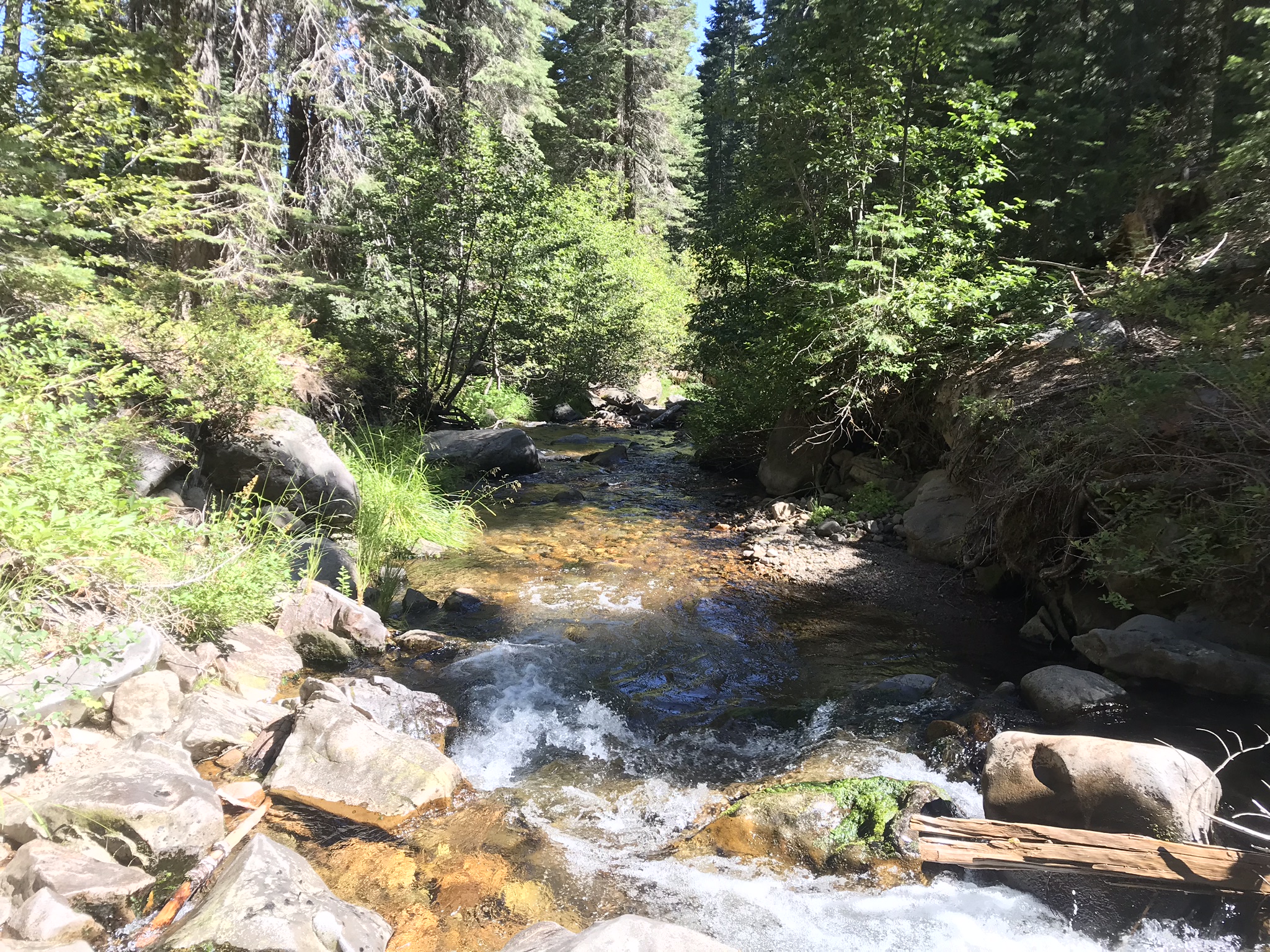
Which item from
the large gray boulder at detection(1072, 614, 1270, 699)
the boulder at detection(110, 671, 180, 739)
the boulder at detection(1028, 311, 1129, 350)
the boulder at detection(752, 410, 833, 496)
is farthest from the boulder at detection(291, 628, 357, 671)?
the boulder at detection(752, 410, 833, 496)

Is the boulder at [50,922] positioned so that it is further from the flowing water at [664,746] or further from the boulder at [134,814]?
the flowing water at [664,746]

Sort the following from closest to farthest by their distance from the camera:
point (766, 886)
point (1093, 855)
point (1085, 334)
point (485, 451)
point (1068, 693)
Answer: point (1093, 855), point (766, 886), point (1068, 693), point (1085, 334), point (485, 451)

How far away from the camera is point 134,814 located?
2.92 m

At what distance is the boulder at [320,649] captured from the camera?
516cm

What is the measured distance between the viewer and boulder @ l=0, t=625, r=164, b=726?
2.96 metres

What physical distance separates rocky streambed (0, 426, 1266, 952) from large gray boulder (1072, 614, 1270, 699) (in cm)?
16

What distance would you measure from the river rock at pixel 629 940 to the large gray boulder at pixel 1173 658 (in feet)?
12.5

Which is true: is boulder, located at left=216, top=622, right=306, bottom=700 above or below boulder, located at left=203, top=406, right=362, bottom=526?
below

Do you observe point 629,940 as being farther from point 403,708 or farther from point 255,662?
point 255,662

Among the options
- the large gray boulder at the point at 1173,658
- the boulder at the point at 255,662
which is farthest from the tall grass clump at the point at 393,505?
the large gray boulder at the point at 1173,658

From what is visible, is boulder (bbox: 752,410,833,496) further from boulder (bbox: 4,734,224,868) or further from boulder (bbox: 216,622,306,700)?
boulder (bbox: 4,734,224,868)

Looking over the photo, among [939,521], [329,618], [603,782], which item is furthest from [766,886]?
[939,521]

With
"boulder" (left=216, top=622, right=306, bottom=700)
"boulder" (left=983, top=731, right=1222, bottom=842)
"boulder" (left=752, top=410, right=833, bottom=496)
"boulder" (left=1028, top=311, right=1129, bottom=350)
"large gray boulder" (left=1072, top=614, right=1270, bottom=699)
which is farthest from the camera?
"boulder" (left=752, top=410, right=833, bottom=496)

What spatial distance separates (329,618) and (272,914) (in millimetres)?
3134
